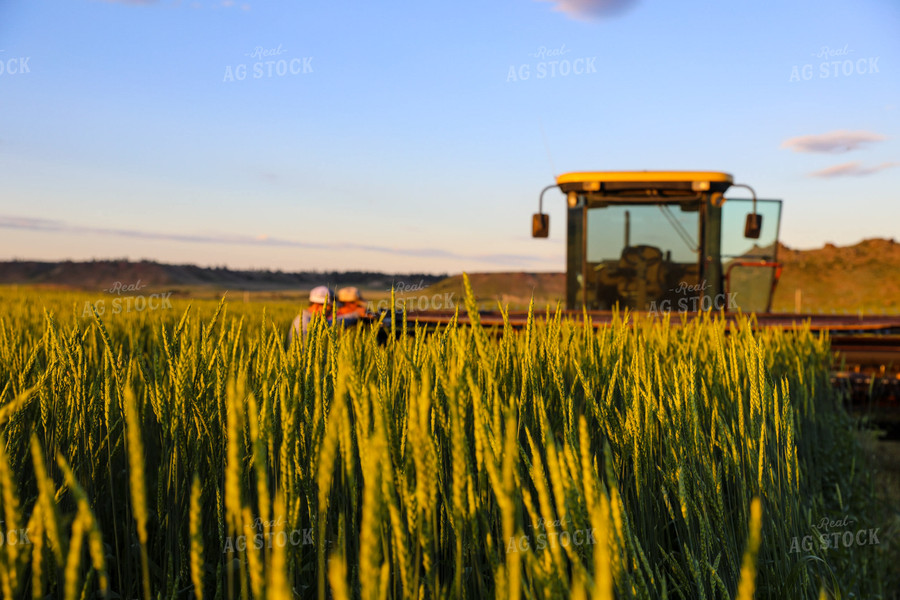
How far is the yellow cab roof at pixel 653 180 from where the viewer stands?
23.0ft

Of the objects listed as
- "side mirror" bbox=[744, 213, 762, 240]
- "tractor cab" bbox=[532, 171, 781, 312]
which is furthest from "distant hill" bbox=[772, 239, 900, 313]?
"side mirror" bbox=[744, 213, 762, 240]

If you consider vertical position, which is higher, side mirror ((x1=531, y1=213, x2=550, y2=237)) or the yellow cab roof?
the yellow cab roof

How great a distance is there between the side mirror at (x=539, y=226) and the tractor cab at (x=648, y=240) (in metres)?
0.92

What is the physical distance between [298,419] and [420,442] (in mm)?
567

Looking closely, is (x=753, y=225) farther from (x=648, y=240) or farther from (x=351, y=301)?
(x=351, y=301)

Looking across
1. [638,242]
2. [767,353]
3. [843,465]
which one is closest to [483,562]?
[767,353]

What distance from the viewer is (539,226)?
645 centimetres

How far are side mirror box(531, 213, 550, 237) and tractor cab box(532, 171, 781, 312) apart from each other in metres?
0.92

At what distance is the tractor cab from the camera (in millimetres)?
7215

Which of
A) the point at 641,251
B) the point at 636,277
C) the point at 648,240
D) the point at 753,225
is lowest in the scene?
the point at 636,277

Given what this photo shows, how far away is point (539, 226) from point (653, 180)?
1.65 m

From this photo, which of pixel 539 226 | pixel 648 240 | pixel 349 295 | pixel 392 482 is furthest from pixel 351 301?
pixel 392 482

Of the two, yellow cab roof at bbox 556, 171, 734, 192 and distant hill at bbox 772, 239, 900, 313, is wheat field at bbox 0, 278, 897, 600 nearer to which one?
yellow cab roof at bbox 556, 171, 734, 192

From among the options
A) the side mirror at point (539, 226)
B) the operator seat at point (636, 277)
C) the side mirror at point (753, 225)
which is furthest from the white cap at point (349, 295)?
the side mirror at point (753, 225)
